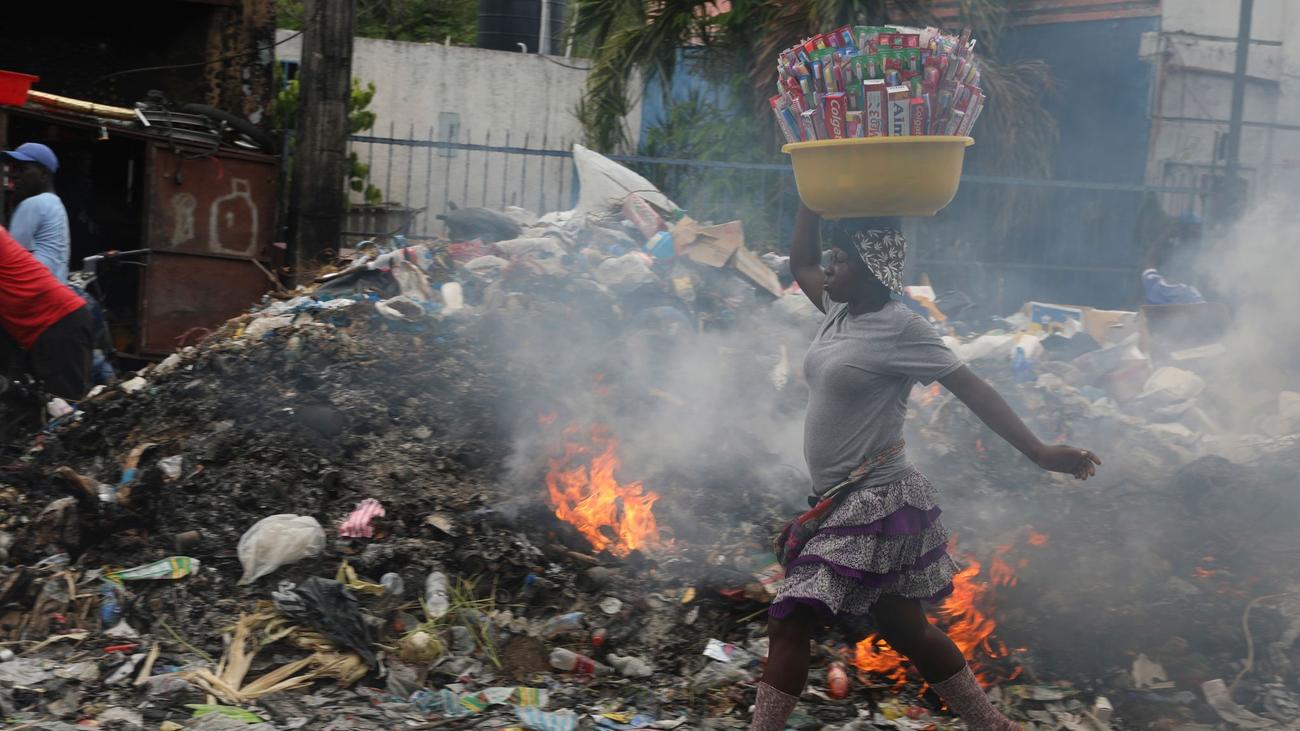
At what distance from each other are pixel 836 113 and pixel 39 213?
6007mm

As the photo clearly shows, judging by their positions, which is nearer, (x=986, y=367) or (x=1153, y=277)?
(x=986, y=367)

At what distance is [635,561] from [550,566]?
37 centimetres

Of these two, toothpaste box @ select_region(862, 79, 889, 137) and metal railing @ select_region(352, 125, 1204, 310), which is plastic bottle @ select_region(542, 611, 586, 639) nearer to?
toothpaste box @ select_region(862, 79, 889, 137)

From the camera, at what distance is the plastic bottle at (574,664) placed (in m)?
4.41

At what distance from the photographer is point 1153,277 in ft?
33.5

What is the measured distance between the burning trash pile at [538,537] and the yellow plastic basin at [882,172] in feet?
5.70

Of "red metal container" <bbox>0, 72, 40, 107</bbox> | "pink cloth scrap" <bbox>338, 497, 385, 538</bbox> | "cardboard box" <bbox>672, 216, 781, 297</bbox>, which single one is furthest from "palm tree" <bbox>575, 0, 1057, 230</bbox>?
"pink cloth scrap" <bbox>338, 497, 385, 538</bbox>

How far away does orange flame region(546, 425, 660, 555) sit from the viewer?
5.22 meters

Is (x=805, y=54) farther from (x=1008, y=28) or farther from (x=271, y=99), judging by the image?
A: (x=1008, y=28)

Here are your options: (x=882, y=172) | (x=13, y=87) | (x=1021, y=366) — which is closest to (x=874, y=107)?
(x=882, y=172)

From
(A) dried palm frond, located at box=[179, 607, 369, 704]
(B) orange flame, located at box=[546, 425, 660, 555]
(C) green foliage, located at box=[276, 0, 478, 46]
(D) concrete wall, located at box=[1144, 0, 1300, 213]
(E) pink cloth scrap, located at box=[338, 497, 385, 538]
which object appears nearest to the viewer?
(A) dried palm frond, located at box=[179, 607, 369, 704]

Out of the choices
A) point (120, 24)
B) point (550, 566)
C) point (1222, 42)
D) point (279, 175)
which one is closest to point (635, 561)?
point (550, 566)

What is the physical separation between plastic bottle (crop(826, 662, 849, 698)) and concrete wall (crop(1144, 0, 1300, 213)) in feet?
38.4

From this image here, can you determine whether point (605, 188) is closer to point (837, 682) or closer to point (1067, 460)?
point (837, 682)
